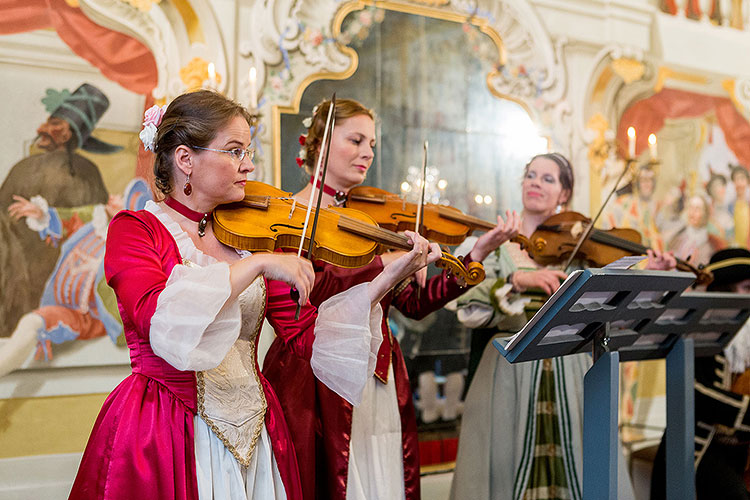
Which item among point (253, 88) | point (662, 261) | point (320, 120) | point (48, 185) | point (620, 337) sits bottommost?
point (620, 337)

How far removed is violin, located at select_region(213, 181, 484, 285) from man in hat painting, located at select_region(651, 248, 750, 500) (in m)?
1.72

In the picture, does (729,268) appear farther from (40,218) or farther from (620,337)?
(40,218)

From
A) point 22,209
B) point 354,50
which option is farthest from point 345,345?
point 354,50

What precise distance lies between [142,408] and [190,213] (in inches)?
20.1

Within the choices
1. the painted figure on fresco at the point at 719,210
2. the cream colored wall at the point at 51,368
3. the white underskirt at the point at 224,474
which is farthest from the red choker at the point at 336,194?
the painted figure on fresco at the point at 719,210

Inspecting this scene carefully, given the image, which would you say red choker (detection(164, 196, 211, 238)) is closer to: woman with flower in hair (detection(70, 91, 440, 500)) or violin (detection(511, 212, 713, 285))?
woman with flower in hair (detection(70, 91, 440, 500))

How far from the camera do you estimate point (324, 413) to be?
224 cm

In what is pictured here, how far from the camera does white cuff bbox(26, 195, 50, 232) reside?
9.47 ft

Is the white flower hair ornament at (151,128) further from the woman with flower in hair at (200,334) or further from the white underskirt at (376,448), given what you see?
the white underskirt at (376,448)

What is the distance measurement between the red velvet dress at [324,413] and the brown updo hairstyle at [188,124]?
2.00 ft

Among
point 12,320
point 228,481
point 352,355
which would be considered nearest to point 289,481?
point 228,481

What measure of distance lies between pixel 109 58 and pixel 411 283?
1.63 m

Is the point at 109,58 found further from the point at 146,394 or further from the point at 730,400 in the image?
the point at 730,400

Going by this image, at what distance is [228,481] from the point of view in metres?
1.65
